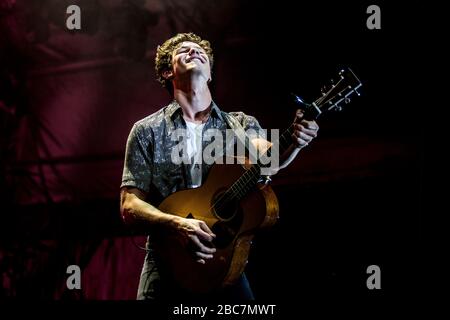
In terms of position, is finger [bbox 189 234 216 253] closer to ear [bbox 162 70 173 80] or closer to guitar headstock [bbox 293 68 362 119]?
guitar headstock [bbox 293 68 362 119]

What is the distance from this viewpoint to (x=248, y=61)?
3986 millimetres

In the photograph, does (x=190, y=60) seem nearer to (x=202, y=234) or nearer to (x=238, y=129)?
(x=238, y=129)

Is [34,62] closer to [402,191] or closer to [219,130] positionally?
[219,130]

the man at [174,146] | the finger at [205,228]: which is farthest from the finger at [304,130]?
the finger at [205,228]

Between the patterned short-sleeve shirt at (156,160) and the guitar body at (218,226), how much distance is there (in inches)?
5.2

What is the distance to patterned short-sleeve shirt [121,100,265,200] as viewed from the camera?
2852mm

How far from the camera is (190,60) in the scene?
3062 mm

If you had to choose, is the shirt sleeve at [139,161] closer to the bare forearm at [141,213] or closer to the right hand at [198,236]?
the bare forearm at [141,213]

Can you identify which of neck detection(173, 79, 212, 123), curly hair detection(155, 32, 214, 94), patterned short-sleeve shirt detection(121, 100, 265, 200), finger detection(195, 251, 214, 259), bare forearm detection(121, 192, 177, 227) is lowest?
finger detection(195, 251, 214, 259)

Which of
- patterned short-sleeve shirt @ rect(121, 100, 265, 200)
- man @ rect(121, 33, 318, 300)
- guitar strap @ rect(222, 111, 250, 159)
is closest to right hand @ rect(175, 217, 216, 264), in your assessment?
man @ rect(121, 33, 318, 300)

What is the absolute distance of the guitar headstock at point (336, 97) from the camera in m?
2.42

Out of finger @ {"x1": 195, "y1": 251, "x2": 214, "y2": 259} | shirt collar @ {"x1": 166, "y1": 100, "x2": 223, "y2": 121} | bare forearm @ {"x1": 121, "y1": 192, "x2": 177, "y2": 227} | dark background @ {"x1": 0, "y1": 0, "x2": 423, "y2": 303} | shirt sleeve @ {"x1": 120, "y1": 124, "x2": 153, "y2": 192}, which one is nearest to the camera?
finger @ {"x1": 195, "y1": 251, "x2": 214, "y2": 259}

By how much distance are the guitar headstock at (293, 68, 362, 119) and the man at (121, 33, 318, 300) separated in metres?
0.06

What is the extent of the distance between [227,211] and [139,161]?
605mm
